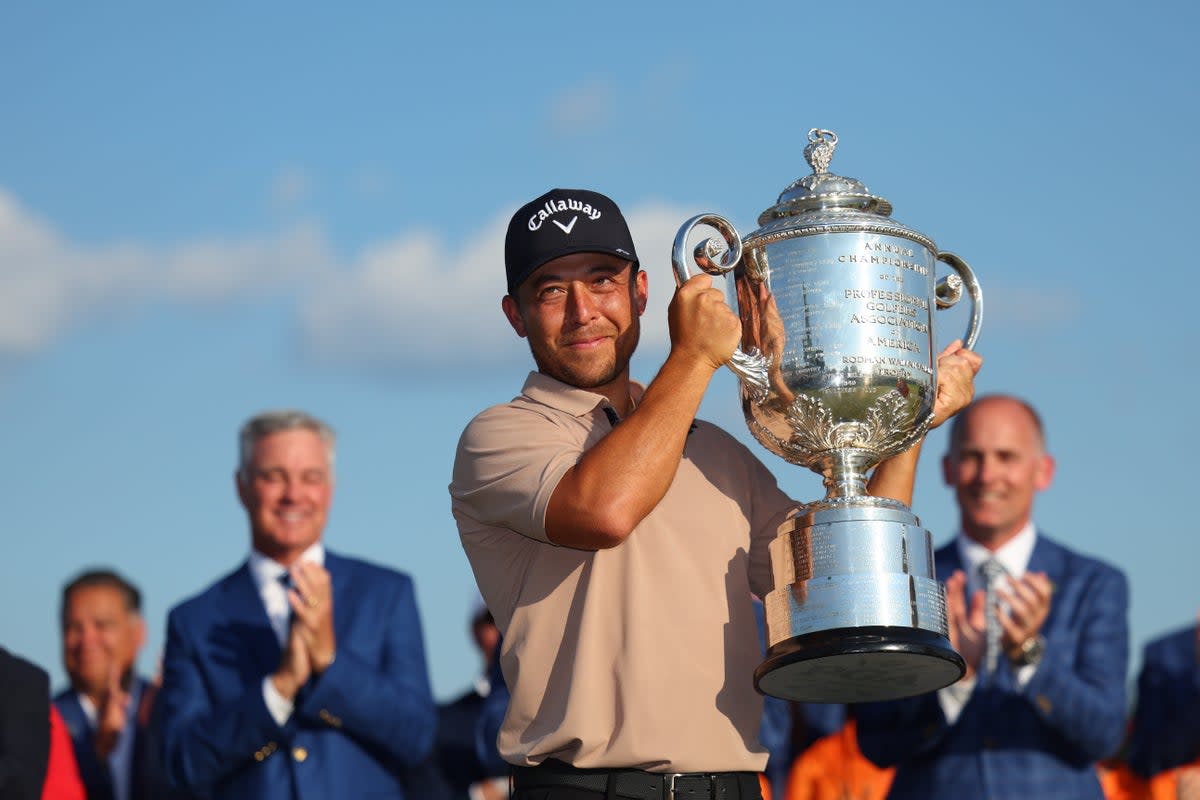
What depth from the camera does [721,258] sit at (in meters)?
3.99

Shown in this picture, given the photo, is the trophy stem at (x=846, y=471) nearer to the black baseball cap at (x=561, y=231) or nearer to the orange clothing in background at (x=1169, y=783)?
the black baseball cap at (x=561, y=231)

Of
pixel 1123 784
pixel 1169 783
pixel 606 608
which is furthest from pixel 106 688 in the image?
pixel 606 608

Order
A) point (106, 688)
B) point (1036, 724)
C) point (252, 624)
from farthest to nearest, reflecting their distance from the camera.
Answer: point (106, 688) < point (252, 624) < point (1036, 724)

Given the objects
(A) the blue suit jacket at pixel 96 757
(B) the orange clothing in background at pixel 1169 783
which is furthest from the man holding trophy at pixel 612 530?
(A) the blue suit jacket at pixel 96 757

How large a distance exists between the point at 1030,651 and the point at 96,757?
13.6ft

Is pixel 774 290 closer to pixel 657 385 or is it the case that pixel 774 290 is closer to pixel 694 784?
pixel 657 385

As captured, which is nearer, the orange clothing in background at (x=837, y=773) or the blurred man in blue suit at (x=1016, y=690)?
the blurred man in blue suit at (x=1016, y=690)

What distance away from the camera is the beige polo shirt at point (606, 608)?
387cm

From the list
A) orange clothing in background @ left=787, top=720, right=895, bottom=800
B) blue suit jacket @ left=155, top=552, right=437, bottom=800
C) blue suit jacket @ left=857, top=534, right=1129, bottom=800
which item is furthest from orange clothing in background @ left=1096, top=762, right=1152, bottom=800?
blue suit jacket @ left=155, top=552, right=437, bottom=800

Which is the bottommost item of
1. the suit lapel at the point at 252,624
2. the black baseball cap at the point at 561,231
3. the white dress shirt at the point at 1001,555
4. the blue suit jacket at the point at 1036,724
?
the blue suit jacket at the point at 1036,724

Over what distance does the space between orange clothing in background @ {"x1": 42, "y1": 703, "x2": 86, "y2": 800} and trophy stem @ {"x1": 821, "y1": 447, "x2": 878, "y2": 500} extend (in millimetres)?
3428

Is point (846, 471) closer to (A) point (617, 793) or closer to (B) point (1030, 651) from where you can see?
(A) point (617, 793)

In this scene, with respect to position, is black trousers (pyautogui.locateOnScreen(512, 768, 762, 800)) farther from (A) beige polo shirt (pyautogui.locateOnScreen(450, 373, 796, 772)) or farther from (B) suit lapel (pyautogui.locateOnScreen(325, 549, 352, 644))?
(B) suit lapel (pyautogui.locateOnScreen(325, 549, 352, 644))

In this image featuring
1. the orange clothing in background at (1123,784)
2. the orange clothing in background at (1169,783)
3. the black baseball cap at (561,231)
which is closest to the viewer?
the black baseball cap at (561,231)
